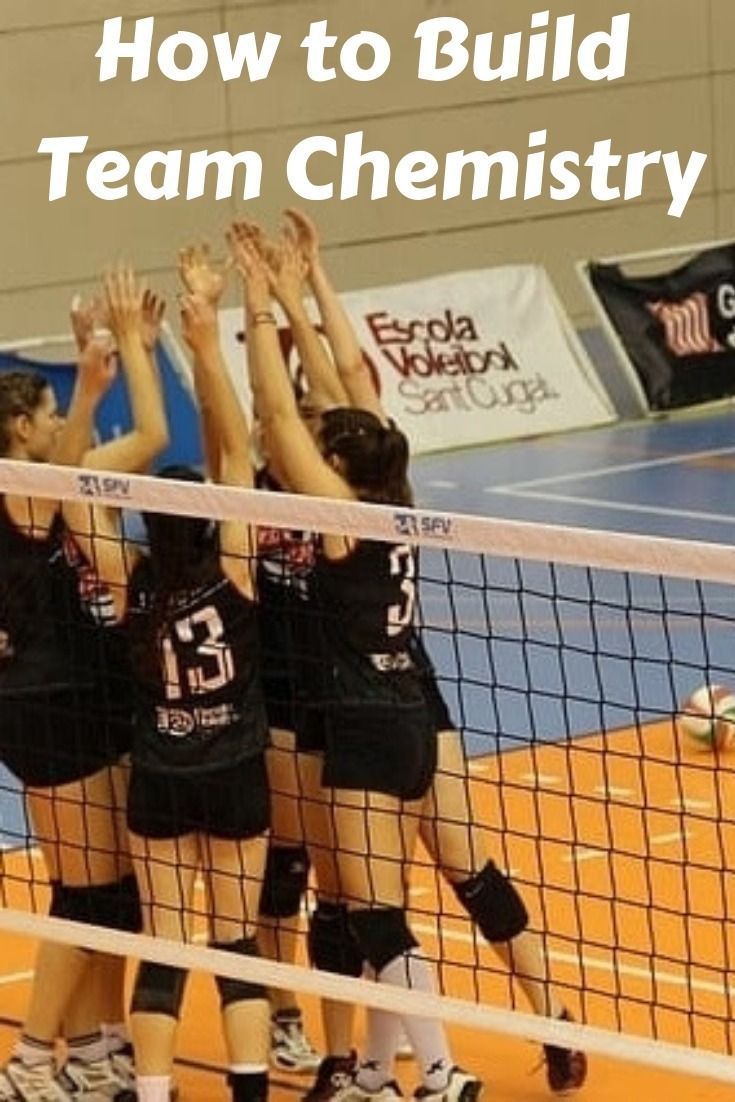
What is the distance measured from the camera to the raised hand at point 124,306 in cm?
824

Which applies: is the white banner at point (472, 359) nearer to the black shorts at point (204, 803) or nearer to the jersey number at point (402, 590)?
the jersey number at point (402, 590)

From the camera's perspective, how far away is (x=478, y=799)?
1116 centimetres

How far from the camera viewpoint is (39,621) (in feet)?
26.7

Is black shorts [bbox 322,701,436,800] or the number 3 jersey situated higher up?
the number 3 jersey

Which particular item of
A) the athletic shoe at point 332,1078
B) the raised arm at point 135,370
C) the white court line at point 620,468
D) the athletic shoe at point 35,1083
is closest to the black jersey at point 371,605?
the raised arm at point 135,370

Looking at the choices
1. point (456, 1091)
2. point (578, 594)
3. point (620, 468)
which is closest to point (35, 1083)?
point (456, 1091)

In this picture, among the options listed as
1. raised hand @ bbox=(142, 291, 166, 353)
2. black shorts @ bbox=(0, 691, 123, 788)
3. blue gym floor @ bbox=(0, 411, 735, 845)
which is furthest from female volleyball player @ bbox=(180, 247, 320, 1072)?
blue gym floor @ bbox=(0, 411, 735, 845)

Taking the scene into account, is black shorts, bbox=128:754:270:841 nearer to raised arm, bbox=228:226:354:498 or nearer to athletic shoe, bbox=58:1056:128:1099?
raised arm, bbox=228:226:354:498

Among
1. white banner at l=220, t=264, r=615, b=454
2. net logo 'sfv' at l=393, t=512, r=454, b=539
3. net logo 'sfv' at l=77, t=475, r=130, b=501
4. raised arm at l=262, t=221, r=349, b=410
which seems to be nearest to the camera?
net logo 'sfv' at l=393, t=512, r=454, b=539

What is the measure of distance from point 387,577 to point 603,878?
252cm

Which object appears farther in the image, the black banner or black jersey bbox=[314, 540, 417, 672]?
the black banner

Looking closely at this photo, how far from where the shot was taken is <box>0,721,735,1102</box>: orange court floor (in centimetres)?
846

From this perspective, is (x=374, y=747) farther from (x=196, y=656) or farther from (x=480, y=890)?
(x=480, y=890)

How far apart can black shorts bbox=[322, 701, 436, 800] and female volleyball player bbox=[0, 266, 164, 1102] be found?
643 mm
